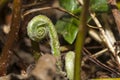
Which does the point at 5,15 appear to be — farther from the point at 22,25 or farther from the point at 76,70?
the point at 76,70

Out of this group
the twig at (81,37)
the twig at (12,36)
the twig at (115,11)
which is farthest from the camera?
the twig at (115,11)

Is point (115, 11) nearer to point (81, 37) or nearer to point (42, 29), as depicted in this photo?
point (42, 29)

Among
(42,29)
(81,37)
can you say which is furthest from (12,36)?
(81,37)

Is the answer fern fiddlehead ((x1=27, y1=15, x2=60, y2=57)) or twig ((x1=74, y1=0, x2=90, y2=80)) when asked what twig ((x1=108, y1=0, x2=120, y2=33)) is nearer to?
fern fiddlehead ((x1=27, y1=15, x2=60, y2=57))

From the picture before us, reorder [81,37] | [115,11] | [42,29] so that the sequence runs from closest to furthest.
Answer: [81,37]
[42,29]
[115,11]

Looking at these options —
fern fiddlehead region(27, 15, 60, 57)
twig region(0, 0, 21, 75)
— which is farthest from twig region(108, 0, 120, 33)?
twig region(0, 0, 21, 75)

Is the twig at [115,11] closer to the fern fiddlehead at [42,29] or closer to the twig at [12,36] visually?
the fern fiddlehead at [42,29]

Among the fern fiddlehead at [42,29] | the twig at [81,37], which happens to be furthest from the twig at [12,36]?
the twig at [81,37]

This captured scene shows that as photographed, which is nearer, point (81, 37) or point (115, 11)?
point (81, 37)
